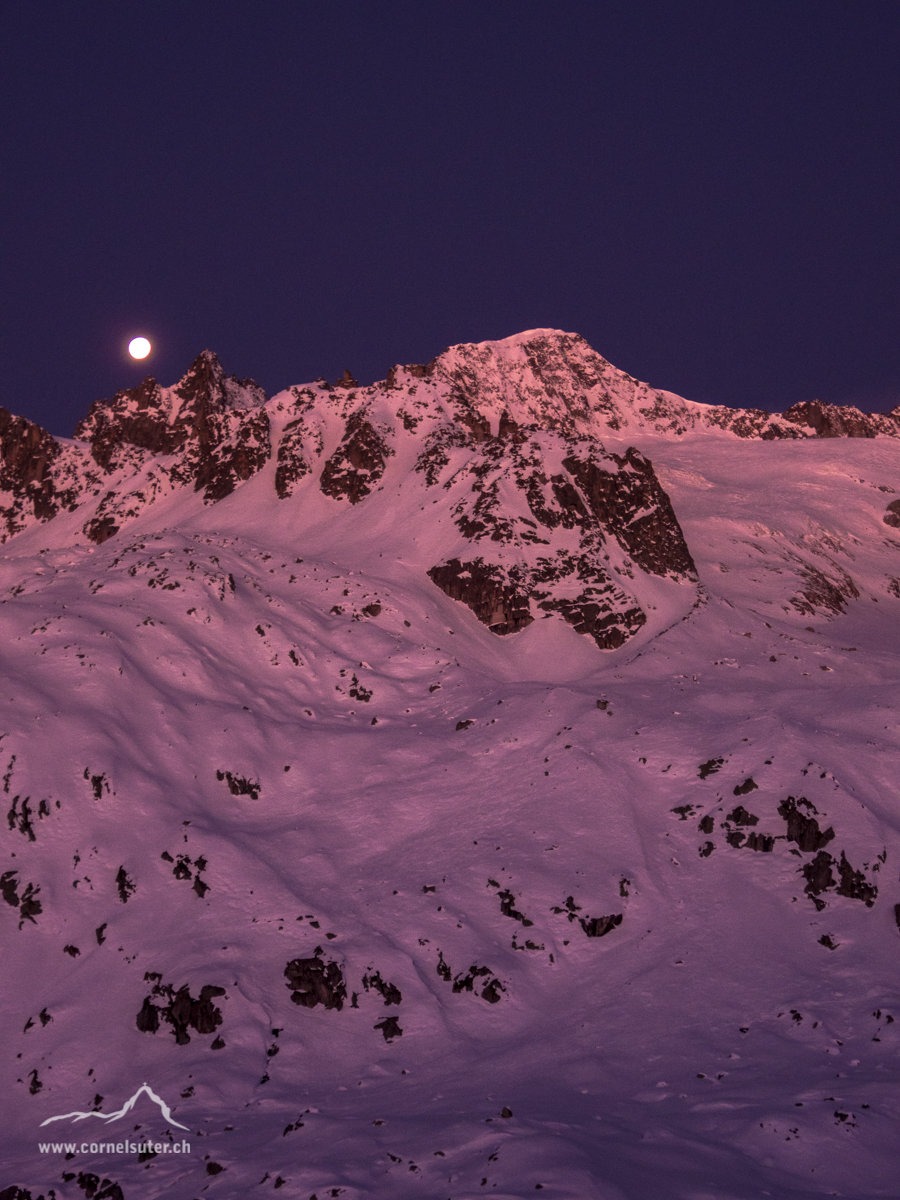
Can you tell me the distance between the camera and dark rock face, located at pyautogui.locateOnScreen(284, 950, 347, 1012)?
2892 centimetres

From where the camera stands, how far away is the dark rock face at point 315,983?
28.9m

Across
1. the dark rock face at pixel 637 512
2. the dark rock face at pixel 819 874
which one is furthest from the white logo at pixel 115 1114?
the dark rock face at pixel 637 512

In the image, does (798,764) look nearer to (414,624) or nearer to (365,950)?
(365,950)

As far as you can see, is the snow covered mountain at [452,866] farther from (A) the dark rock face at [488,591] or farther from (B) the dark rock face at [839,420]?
(B) the dark rock face at [839,420]

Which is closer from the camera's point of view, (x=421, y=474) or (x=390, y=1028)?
(x=390, y=1028)

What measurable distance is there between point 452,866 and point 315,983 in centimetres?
761

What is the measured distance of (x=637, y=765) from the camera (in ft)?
131

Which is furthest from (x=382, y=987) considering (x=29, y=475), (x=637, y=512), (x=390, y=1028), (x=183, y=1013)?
(x=29, y=475)

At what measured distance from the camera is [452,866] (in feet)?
115

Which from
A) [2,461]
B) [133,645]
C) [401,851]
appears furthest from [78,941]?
[2,461]

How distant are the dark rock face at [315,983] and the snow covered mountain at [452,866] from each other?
0.13 meters

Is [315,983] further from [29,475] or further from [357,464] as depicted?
[29,475]

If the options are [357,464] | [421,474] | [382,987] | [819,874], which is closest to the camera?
[382,987]

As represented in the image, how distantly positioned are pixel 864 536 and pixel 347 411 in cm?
5850
